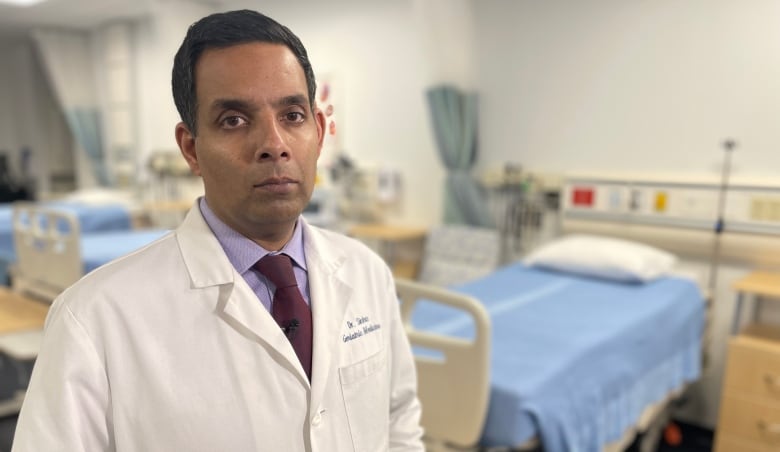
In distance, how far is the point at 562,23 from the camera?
3336 millimetres

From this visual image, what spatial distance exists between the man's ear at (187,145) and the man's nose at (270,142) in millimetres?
112

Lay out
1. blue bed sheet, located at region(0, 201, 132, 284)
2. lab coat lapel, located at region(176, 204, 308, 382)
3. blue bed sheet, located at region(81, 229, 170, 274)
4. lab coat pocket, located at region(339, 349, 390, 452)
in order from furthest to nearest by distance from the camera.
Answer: blue bed sheet, located at region(0, 201, 132, 284) → blue bed sheet, located at region(81, 229, 170, 274) → lab coat pocket, located at region(339, 349, 390, 452) → lab coat lapel, located at region(176, 204, 308, 382)

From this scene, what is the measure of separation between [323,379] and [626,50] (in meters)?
2.96

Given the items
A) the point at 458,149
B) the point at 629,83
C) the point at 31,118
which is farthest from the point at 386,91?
the point at 31,118

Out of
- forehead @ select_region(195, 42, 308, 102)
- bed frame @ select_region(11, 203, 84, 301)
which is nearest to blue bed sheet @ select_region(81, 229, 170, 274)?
bed frame @ select_region(11, 203, 84, 301)

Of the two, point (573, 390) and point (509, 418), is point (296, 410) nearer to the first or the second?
point (509, 418)

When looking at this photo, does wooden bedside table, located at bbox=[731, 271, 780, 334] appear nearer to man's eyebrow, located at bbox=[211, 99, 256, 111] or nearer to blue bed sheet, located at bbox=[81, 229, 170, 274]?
man's eyebrow, located at bbox=[211, 99, 256, 111]

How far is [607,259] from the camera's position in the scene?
2.86 metres

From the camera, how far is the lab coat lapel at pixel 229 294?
0.78 metres

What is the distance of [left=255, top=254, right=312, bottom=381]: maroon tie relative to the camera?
837mm

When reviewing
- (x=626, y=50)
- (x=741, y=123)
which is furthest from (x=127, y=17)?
(x=741, y=123)

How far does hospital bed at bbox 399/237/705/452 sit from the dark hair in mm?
1087

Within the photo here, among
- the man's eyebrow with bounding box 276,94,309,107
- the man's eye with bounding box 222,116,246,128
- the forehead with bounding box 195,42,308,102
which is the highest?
the forehead with bounding box 195,42,308,102

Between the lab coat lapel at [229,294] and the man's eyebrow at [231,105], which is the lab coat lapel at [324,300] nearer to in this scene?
the lab coat lapel at [229,294]
